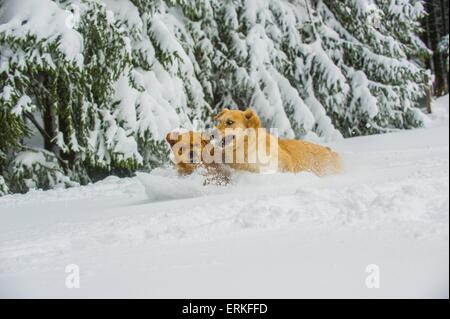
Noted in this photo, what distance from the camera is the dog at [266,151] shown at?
552cm

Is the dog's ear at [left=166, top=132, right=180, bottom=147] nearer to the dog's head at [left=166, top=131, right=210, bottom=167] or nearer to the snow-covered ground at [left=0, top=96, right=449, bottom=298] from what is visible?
the dog's head at [left=166, top=131, right=210, bottom=167]

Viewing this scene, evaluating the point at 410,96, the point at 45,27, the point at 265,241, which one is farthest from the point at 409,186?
the point at 410,96

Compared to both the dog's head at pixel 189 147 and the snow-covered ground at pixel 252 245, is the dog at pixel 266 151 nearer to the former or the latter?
the dog's head at pixel 189 147

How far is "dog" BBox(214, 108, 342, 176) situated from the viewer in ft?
18.1

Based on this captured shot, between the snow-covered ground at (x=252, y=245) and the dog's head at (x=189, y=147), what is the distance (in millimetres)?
1148

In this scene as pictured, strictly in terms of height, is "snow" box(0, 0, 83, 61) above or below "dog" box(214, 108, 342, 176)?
above

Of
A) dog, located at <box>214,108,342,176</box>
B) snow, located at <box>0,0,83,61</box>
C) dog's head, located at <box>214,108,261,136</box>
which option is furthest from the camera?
snow, located at <box>0,0,83,61</box>

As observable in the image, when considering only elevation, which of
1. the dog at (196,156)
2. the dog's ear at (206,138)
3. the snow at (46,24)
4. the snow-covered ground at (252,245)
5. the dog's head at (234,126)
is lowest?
the snow-covered ground at (252,245)

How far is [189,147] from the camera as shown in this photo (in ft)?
19.7

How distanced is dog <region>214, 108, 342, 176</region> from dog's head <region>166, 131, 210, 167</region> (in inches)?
10.5

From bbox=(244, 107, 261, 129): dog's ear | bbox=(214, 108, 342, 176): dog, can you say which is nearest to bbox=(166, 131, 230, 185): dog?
bbox=(214, 108, 342, 176): dog

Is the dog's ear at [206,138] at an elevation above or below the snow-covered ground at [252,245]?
above

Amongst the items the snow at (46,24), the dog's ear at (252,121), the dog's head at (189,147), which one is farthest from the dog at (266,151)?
the snow at (46,24)

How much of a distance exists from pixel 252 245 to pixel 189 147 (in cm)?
324
